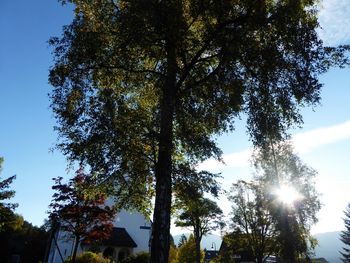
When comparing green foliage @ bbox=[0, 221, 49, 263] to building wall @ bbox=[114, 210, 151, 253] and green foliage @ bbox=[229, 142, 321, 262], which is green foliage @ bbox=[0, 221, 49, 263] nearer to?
building wall @ bbox=[114, 210, 151, 253]

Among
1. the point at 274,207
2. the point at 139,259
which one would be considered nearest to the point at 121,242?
the point at 139,259

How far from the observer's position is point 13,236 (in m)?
60.8

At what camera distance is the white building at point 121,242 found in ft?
133

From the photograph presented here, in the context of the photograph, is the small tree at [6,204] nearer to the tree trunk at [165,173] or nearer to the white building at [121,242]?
the white building at [121,242]

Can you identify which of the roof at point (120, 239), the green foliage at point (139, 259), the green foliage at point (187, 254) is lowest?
Answer: the green foliage at point (139, 259)

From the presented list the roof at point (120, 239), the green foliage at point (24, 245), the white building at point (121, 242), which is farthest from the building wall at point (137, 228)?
the green foliage at point (24, 245)

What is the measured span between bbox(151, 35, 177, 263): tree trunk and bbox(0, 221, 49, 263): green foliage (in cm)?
4818

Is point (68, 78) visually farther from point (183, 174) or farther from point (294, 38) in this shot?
point (294, 38)

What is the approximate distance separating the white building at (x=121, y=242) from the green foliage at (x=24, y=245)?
46.8ft

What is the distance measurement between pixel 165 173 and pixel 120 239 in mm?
33058

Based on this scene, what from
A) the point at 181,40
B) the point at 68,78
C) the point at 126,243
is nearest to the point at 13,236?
the point at 126,243

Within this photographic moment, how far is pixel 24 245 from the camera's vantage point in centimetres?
6000

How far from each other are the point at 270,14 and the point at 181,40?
149 inches

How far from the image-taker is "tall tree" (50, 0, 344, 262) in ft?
40.4
